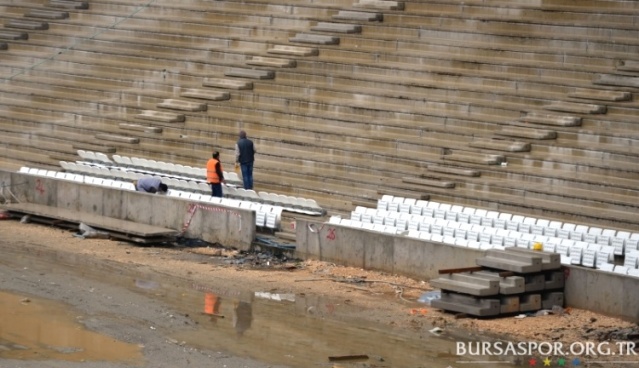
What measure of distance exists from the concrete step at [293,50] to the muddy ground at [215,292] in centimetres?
887

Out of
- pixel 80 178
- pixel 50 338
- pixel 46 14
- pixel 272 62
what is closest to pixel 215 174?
pixel 80 178

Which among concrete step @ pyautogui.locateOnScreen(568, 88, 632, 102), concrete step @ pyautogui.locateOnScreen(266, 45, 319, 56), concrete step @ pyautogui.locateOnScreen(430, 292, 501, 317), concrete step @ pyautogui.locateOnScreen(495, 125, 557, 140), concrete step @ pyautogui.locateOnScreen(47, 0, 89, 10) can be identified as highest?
concrete step @ pyautogui.locateOnScreen(47, 0, 89, 10)

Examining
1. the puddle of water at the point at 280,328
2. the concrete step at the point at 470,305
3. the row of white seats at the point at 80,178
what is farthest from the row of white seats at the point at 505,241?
the row of white seats at the point at 80,178

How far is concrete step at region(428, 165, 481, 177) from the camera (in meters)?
28.5

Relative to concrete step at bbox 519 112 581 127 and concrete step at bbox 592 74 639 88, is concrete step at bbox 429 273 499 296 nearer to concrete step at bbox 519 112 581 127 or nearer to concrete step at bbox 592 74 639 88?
concrete step at bbox 519 112 581 127

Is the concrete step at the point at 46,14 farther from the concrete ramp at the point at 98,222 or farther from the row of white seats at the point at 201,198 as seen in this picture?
the concrete ramp at the point at 98,222

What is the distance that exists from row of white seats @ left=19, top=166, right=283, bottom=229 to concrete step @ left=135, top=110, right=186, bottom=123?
315cm

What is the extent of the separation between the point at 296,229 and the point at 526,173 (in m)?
5.08

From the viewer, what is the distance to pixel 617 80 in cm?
2970

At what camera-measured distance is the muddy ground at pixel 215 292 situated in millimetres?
19578

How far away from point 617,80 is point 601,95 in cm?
58

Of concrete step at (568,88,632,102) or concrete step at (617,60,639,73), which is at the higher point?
concrete step at (617,60,639,73)

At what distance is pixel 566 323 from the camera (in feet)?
69.6

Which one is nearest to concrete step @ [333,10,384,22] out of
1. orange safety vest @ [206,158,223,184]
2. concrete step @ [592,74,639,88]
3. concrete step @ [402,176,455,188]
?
concrete step @ [592,74,639,88]
